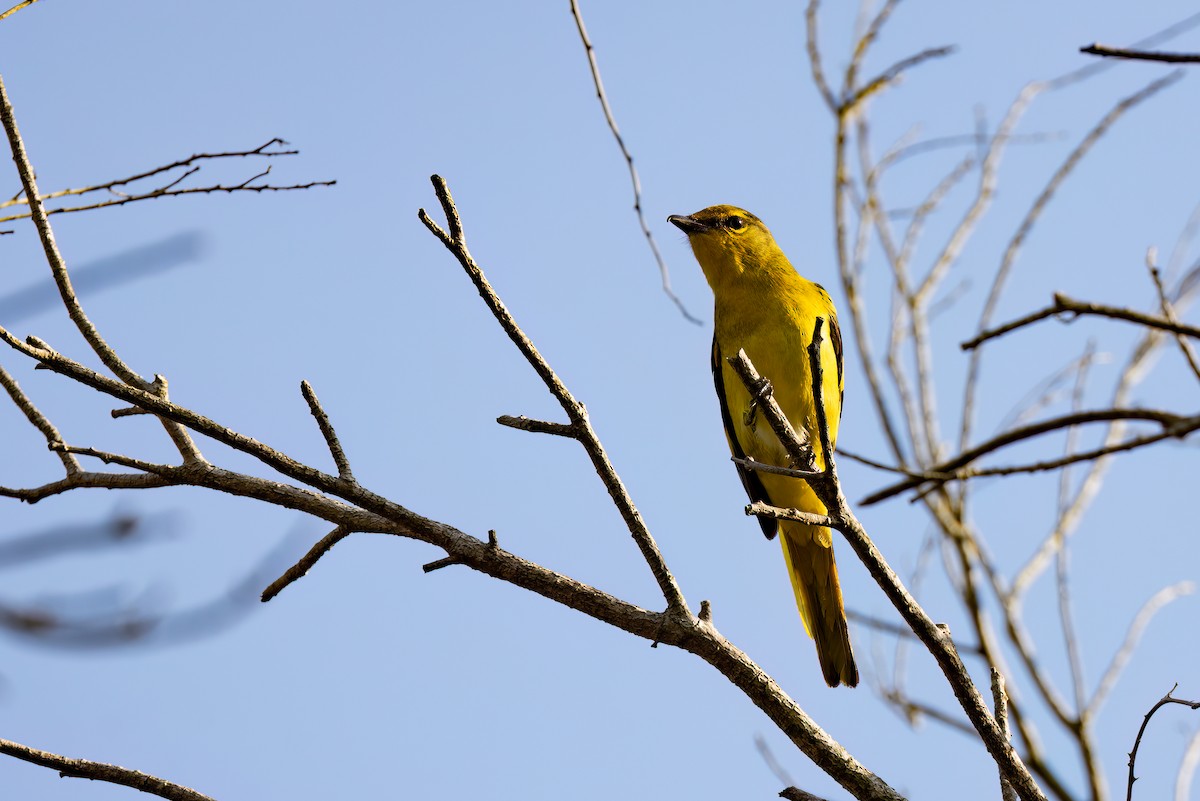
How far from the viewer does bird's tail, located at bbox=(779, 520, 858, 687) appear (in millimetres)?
4586

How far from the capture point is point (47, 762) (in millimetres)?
2447

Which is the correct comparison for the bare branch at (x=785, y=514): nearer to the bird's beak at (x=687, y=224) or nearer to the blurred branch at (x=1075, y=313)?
the blurred branch at (x=1075, y=313)

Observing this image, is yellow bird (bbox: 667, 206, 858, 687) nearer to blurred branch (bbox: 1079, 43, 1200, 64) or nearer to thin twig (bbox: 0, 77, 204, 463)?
thin twig (bbox: 0, 77, 204, 463)

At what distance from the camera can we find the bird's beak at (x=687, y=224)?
5980 mm

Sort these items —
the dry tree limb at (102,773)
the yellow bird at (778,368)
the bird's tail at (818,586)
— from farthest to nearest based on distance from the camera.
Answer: the yellow bird at (778,368) → the bird's tail at (818,586) → the dry tree limb at (102,773)

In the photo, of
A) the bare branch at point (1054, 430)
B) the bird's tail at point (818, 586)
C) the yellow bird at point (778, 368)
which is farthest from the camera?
the yellow bird at point (778, 368)

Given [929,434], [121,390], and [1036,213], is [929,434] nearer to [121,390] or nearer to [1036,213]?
[1036,213]

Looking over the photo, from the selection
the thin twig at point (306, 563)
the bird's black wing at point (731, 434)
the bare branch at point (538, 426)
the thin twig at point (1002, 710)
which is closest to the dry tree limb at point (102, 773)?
the thin twig at point (306, 563)

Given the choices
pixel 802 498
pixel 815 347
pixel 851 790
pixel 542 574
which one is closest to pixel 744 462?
pixel 815 347

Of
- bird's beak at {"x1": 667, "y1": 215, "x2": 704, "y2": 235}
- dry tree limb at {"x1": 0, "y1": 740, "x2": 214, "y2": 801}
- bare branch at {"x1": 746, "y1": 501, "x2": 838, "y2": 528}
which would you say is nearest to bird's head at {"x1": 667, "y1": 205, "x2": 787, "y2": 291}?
bird's beak at {"x1": 667, "y1": 215, "x2": 704, "y2": 235}

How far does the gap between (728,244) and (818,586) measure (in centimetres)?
187

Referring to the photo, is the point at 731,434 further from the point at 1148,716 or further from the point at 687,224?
the point at 1148,716

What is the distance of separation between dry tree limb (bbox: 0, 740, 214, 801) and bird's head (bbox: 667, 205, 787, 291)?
12.3ft

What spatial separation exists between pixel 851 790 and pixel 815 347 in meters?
1.05
